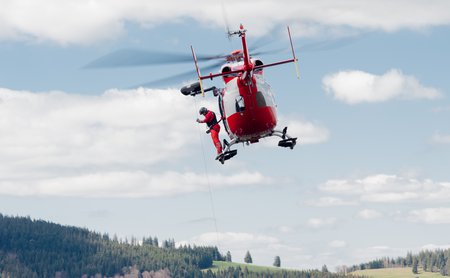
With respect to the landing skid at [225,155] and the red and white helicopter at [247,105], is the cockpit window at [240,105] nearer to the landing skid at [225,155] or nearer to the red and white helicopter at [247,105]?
the red and white helicopter at [247,105]

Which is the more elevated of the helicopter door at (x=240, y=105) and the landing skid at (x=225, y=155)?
the helicopter door at (x=240, y=105)

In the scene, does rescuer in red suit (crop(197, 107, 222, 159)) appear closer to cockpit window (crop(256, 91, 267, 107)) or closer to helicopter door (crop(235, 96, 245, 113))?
helicopter door (crop(235, 96, 245, 113))

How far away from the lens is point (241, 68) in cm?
6688

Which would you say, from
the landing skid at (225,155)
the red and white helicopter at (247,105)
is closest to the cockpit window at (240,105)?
the red and white helicopter at (247,105)

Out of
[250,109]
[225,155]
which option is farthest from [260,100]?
[225,155]

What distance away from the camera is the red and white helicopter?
64.9 m

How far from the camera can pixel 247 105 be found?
64.9m

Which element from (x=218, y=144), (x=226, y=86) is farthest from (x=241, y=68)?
(x=218, y=144)

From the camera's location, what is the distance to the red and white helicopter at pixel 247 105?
64.9m

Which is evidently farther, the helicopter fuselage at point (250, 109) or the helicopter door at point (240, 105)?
the helicopter door at point (240, 105)

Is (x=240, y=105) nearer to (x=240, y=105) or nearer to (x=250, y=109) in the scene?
(x=240, y=105)

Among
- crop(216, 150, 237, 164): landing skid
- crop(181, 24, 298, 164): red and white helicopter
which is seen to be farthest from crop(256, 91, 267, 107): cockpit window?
crop(216, 150, 237, 164): landing skid

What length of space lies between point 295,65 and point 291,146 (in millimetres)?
7713

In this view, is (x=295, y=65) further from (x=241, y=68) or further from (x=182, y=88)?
(x=182, y=88)
